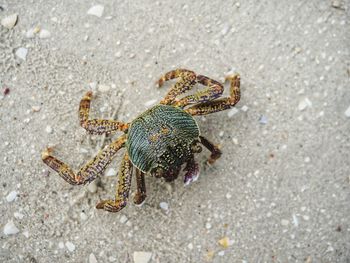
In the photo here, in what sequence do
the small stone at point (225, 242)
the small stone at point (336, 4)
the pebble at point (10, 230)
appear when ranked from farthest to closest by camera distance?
the small stone at point (336, 4) → the pebble at point (10, 230) → the small stone at point (225, 242)

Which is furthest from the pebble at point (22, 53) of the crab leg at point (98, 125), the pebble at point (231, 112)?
the pebble at point (231, 112)

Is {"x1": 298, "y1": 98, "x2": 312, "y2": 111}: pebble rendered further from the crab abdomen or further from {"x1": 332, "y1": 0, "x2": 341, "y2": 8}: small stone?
the crab abdomen

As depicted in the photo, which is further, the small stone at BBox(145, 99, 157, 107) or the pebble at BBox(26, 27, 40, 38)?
the pebble at BBox(26, 27, 40, 38)

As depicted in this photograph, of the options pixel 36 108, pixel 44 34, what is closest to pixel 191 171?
pixel 36 108

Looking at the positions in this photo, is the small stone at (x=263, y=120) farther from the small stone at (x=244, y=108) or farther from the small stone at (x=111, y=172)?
the small stone at (x=111, y=172)

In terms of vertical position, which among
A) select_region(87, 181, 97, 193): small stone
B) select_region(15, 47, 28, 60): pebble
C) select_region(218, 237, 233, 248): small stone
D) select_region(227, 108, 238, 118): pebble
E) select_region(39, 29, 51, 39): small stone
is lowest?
select_region(218, 237, 233, 248): small stone

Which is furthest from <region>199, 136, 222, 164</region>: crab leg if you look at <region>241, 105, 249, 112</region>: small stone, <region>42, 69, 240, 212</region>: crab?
<region>241, 105, 249, 112</region>: small stone
